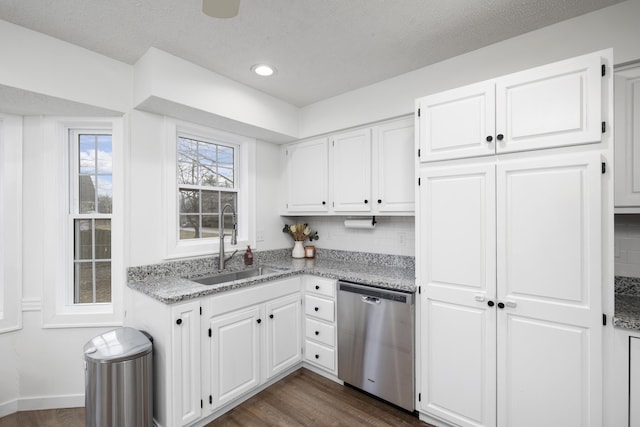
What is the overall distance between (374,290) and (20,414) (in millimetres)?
2767

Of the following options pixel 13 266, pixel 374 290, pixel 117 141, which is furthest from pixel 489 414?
pixel 13 266

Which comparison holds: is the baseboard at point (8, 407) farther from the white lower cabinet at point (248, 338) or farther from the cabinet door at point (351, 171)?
the cabinet door at point (351, 171)

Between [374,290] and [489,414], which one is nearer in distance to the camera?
[489,414]

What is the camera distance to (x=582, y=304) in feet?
5.02

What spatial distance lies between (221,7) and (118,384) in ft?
6.77

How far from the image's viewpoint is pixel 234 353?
7.34 feet

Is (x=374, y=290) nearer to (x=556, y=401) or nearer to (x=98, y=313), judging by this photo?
(x=556, y=401)

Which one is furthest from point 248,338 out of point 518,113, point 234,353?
point 518,113

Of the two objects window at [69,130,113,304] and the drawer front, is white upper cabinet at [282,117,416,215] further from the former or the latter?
window at [69,130,113,304]

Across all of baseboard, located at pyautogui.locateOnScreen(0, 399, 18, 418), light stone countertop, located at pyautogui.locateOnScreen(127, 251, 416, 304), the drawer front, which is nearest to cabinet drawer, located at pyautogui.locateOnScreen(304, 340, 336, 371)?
the drawer front

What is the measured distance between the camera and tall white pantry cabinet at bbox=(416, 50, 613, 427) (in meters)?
1.51

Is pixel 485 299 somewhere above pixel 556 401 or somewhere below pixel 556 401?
above

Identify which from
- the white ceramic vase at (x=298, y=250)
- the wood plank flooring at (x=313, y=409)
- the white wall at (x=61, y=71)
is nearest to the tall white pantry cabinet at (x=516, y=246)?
the wood plank flooring at (x=313, y=409)

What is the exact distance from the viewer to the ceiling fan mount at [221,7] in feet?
3.52
